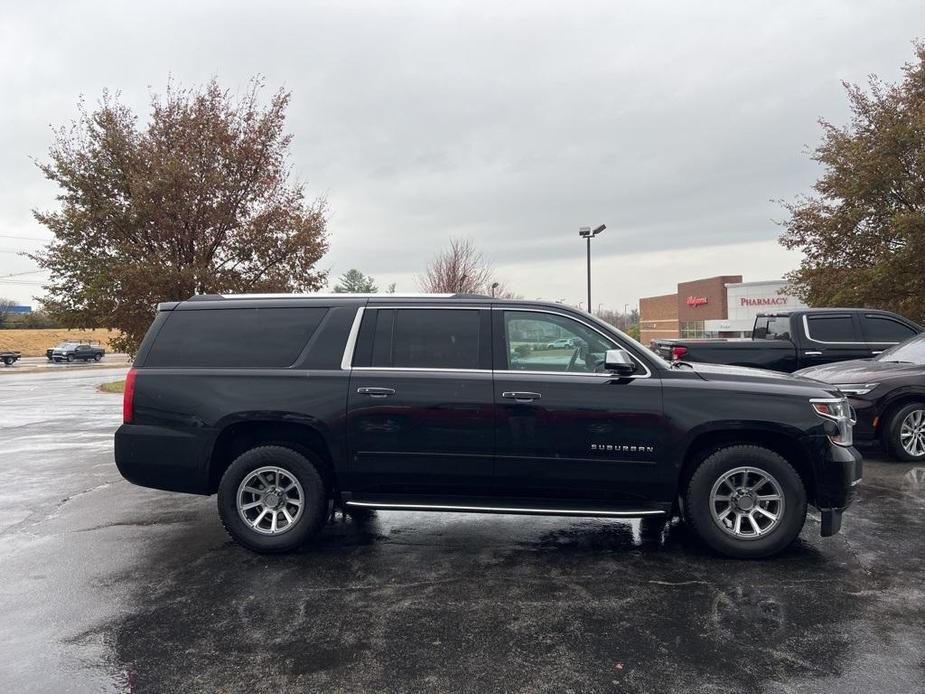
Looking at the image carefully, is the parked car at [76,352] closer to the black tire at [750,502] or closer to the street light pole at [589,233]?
the street light pole at [589,233]

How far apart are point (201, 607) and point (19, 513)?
345cm

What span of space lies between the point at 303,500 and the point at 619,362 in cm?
250

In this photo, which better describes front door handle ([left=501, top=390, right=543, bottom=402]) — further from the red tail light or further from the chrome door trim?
the red tail light

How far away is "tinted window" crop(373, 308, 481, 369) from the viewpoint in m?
4.93

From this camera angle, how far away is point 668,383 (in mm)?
4750

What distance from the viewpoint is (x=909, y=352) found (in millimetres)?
8578

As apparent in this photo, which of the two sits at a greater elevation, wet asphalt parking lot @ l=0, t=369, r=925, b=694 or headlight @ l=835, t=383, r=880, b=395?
headlight @ l=835, t=383, r=880, b=395

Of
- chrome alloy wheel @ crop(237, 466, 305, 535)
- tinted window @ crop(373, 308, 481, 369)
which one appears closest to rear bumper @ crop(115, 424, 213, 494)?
chrome alloy wheel @ crop(237, 466, 305, 535)

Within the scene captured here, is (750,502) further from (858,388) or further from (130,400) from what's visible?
(130,400)

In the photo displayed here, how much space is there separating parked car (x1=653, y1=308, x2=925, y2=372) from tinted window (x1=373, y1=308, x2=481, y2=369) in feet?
18.9

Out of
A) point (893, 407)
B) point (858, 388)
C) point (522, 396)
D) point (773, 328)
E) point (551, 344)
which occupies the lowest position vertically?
point (893, 407)

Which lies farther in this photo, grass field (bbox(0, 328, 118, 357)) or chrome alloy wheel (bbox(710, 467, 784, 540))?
grass field (bbox(0, 328, 118, 357))

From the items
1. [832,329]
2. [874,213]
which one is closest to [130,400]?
[832,329]

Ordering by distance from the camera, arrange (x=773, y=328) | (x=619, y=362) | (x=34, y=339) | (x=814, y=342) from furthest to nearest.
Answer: (x=34, y=339) → (x=773, y=328) → (x=814, y=342) → (x=619, y=362)
